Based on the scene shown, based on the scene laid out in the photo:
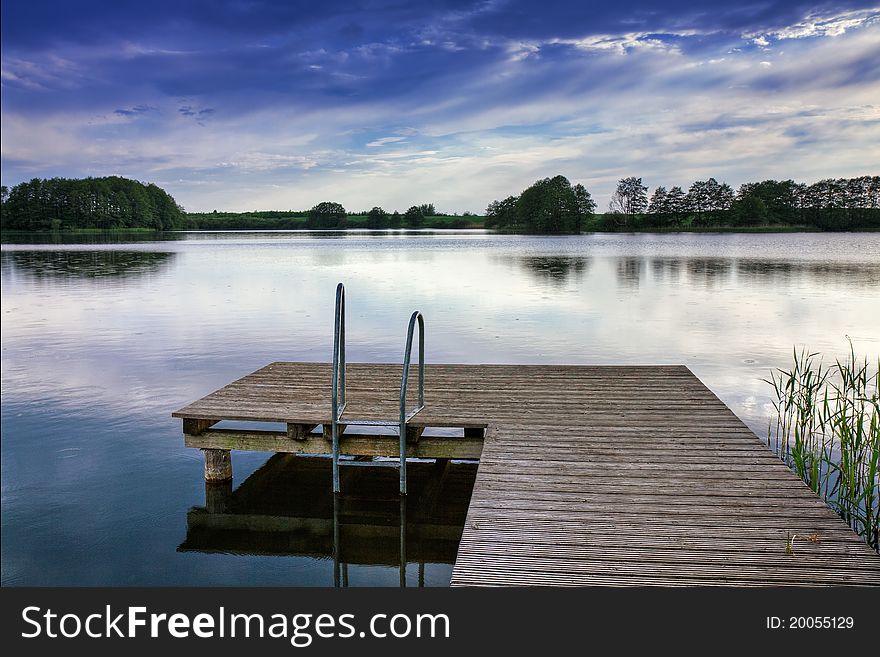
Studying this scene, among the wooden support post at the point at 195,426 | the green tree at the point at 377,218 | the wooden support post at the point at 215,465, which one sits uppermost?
the green tree at the point at 377,218

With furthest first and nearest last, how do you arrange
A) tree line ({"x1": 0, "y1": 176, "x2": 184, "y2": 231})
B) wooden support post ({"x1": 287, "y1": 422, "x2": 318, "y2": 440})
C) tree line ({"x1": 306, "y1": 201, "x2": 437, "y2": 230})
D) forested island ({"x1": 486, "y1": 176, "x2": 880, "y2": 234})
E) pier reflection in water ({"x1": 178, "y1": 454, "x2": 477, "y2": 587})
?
tree line ({"x1": 306, "y1": 201, "x2": 437, "y2": 230}) → forested island ({"x1": 486, "y1": 176, "x2": 880, "y2": 234}) → tree line ({"x1": 0, "y1": 176, "x2": 184, "y2": 231}) → wooden support post ({"x1": 287, "y1": 422, "x2": 318, "y2": 440}) → pier reflection in water ({"x1": 178, "y1": 454, "x2": 477, "y2": 587})

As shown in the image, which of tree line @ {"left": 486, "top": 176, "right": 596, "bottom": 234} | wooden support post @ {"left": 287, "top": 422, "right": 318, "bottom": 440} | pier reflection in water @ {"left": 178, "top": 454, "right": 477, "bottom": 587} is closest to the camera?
pier reflection in water @ {"left": 178, "top": 454, "right": 477, "bottom": 587}

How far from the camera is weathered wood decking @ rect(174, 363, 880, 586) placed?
11.0 ft

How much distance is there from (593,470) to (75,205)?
3917 inches

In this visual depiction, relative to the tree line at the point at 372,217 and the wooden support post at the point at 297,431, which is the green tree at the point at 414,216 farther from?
the wooden support post at the point at 297,431

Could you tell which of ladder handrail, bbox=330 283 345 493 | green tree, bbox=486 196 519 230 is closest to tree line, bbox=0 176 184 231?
green tree, bbox=486 196 519 230

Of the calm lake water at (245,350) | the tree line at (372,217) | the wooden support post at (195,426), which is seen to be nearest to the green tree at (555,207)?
the tree line at (372,217)

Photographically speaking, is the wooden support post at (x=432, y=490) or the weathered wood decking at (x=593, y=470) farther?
the wooden support post at (x=432, y=490)

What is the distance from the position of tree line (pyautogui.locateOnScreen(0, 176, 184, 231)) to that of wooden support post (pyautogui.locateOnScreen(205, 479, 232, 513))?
3680 inches
